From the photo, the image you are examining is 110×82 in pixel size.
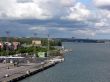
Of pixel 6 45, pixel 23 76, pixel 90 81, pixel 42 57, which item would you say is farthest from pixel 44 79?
pixel 6 45

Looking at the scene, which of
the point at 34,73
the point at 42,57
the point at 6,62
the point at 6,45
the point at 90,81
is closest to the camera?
the point at 90,81

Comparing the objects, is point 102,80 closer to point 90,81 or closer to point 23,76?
point 90,81

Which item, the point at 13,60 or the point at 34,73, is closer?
the point at 34,73

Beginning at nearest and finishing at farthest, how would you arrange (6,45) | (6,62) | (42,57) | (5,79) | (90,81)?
(5,79) < (90,81) < (6,62) < (42,57) < (6,45)

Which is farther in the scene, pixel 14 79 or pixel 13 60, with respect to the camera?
pixel 13 60

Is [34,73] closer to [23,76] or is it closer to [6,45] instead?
[23,76]

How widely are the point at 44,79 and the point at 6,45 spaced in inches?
2876

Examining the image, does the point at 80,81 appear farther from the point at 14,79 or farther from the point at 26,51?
the point at 26,51

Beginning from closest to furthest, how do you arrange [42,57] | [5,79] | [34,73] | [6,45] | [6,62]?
[5,79] < [34,73] < [6,62] < [42,57] < [6,45]

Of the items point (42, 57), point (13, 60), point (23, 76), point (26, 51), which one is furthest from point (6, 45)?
point (23, 76)

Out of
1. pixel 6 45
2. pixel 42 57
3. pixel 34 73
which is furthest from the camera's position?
pixel 6 45

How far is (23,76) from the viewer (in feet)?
204

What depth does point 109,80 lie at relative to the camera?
60062 millimetres

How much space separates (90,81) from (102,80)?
227cm
